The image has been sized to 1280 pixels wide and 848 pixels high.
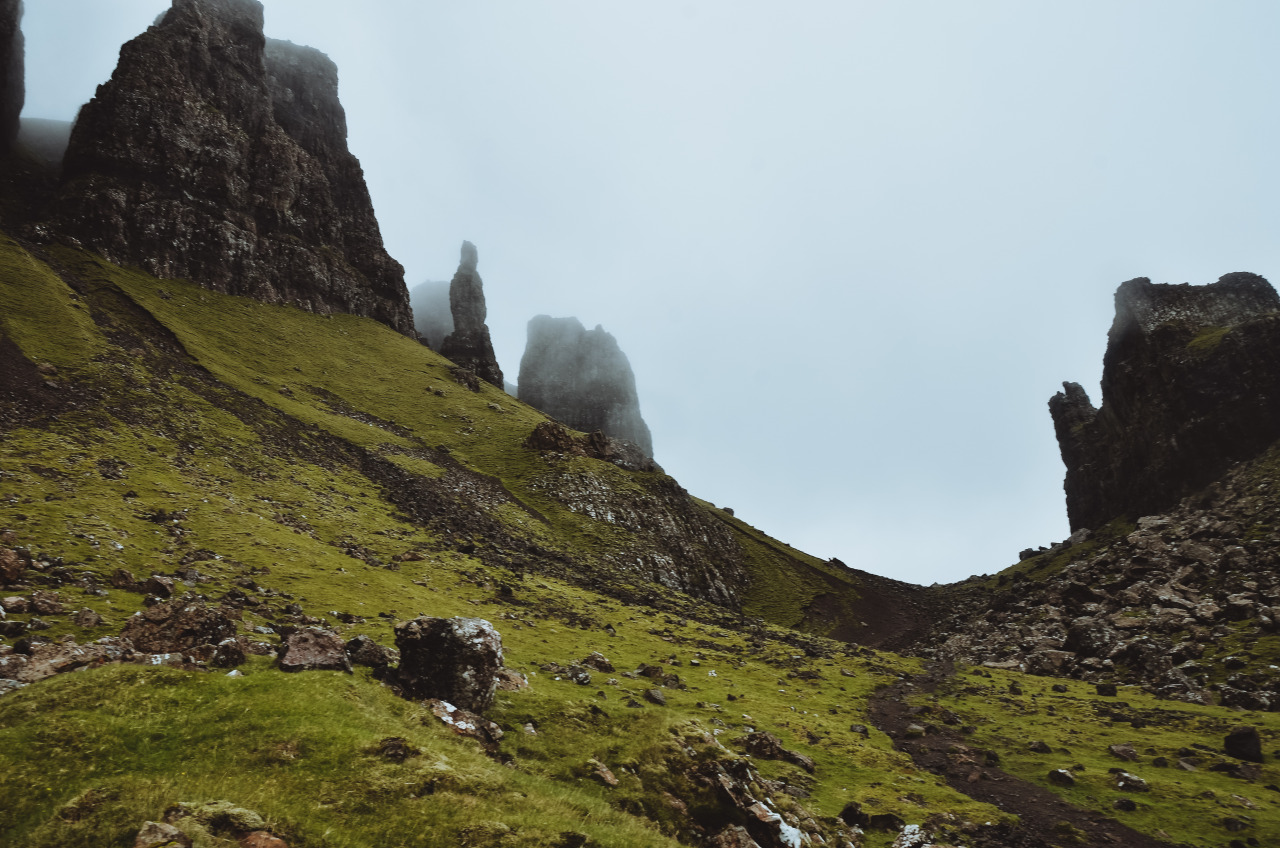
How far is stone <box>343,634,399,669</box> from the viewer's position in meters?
20.4

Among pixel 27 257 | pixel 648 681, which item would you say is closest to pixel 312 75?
pixel 27 257

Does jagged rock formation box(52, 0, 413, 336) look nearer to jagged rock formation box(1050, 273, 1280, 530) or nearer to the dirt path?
the dirt path

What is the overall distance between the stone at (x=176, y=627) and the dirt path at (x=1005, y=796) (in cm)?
2656

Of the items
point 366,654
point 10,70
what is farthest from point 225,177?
point 366,654

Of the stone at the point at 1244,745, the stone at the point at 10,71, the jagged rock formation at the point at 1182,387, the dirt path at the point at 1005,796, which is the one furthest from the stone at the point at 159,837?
the stone at the point at 10,71

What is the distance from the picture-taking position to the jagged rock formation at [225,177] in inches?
3702

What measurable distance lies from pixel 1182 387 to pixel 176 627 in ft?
407

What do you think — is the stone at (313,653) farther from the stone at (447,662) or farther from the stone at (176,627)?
the stone at (176,627)

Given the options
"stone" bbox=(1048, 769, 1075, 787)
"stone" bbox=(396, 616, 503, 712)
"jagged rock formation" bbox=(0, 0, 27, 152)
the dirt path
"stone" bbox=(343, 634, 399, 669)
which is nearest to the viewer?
"stone" bbox=(396, 616, 503, 712)

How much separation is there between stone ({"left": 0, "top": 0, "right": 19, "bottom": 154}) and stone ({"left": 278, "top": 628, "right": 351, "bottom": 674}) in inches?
5735

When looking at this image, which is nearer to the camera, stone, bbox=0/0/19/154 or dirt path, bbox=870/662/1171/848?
dirt path, bbox=870/662/1171/848

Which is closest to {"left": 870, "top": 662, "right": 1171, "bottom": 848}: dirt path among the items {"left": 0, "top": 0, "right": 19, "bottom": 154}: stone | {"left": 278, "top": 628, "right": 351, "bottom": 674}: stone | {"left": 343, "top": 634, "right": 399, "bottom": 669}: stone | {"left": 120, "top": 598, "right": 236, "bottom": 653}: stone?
{"left": 343, "top": 634, "right": 399, "bottom": 669}: stone

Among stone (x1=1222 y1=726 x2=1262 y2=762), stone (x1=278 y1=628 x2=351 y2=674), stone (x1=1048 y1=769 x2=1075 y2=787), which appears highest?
stone (x1=1222 y1=726 x2=1262 y2=762)

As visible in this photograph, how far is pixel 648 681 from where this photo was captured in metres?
33.8
